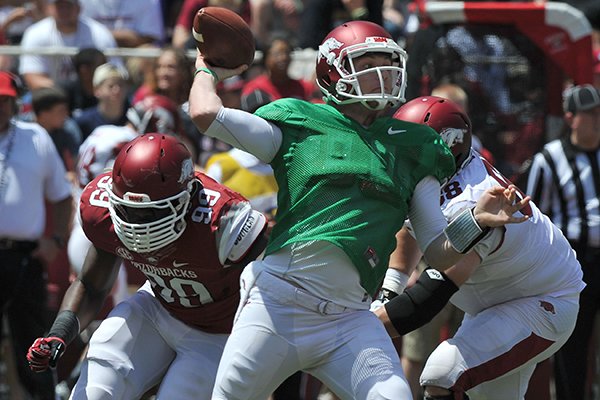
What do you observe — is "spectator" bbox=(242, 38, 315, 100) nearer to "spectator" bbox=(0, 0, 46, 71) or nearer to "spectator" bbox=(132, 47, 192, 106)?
"spectator" bbox=(132, 47, 192, 106)

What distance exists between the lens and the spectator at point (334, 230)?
14.5 feet

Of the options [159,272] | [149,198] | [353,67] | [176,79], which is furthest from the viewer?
[176,79]

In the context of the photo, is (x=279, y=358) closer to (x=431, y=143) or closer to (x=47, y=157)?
(x=431, y=143)

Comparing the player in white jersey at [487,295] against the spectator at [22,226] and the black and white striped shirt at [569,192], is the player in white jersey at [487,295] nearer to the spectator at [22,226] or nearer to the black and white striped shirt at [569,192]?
the black and white striped shirt at [569,192]

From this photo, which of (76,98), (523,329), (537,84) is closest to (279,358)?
(523,329)

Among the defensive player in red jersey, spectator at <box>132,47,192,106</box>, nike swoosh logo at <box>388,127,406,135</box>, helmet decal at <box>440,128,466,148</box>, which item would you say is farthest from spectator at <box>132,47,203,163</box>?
nike swoosh logo at <box>388,127,406,135</box>

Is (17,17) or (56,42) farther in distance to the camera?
(17,17)

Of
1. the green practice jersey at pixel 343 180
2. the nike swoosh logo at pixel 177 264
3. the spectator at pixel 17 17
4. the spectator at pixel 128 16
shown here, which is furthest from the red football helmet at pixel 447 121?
the spectator at pixel 17 17

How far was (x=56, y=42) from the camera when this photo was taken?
9.26 meters

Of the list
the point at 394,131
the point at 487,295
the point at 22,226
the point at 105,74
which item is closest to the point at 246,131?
the point at 394,131

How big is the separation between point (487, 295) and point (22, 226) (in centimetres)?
293

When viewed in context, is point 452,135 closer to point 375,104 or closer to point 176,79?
point 375,104

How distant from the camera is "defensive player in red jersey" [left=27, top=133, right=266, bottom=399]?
15.5ft

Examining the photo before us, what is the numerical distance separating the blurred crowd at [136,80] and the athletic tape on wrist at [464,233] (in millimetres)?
2947
